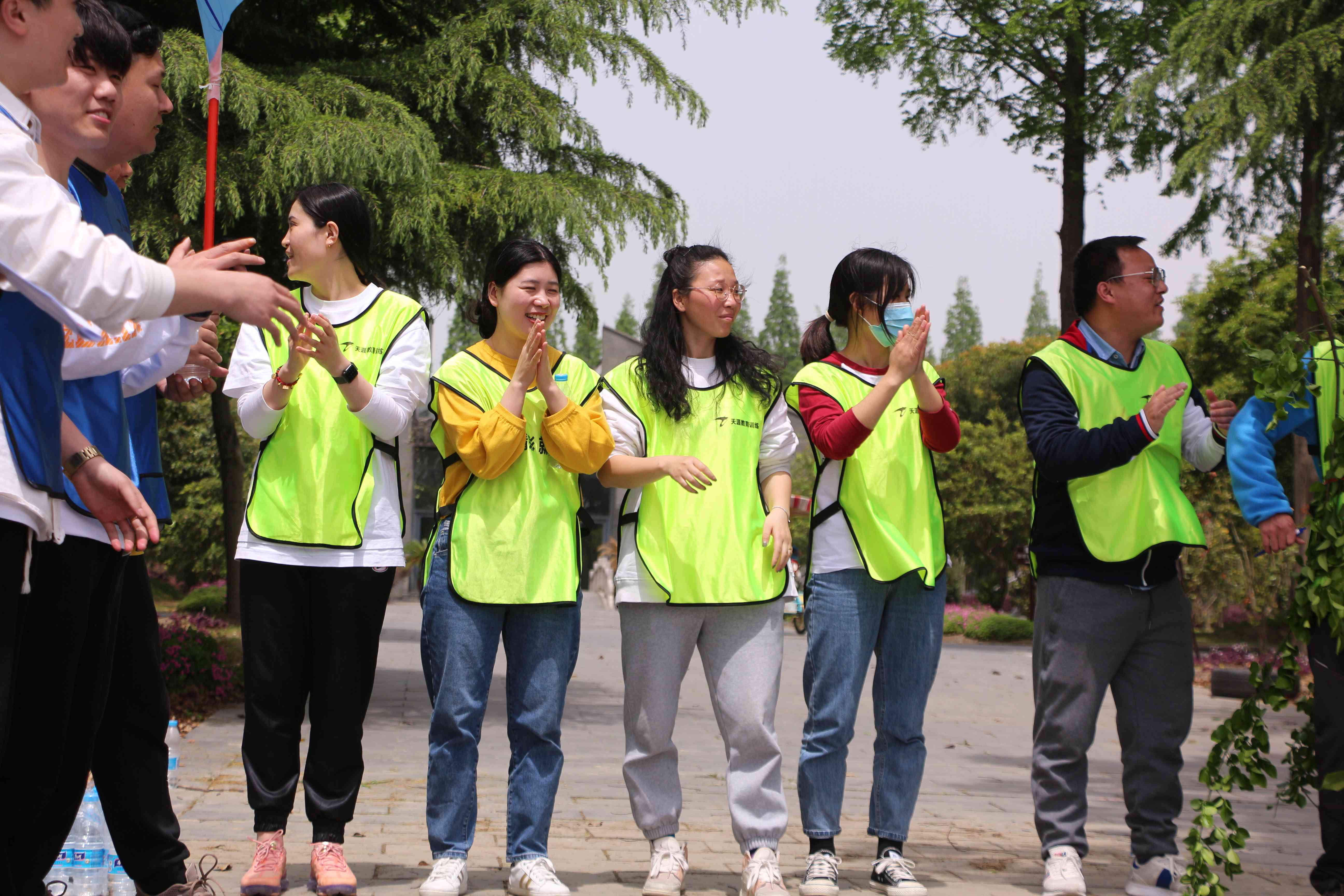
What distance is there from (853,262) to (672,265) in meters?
0.64

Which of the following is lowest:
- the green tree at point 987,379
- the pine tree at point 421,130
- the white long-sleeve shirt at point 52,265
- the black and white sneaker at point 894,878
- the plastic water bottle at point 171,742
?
the black and white sneaker at point 894,878

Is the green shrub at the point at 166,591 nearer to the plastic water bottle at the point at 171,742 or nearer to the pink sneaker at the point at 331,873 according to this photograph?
the plastic water bottle at the point at 171,742

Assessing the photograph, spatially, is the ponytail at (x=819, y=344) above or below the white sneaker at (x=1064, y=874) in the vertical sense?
above

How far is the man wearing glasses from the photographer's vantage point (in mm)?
4242

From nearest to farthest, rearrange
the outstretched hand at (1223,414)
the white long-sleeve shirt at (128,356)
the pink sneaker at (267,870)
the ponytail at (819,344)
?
the white long-sleeve shirt at (128,356) < the pink sneaker at (267,870) < the outstretched hand at (1223,414) < the ponytail at (819,344)

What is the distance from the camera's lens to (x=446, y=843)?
4039 mm

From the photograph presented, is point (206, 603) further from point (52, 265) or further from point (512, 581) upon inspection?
point (52, 265)

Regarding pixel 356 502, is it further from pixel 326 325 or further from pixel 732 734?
pixel 732 734

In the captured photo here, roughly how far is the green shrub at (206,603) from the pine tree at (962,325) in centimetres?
8548

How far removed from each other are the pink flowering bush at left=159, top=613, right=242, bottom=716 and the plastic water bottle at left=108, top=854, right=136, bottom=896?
6524 mm

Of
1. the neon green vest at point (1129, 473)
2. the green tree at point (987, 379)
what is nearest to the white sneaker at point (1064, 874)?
the neon green vest at point (1129, 473)

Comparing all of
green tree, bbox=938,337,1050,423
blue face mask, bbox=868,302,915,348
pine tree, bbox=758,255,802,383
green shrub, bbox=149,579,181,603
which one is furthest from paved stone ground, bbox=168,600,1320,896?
pine tree, bbox=758,255,802,383

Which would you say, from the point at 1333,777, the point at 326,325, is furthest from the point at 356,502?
the point at 1333,777

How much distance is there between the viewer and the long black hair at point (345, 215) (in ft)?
13.9
